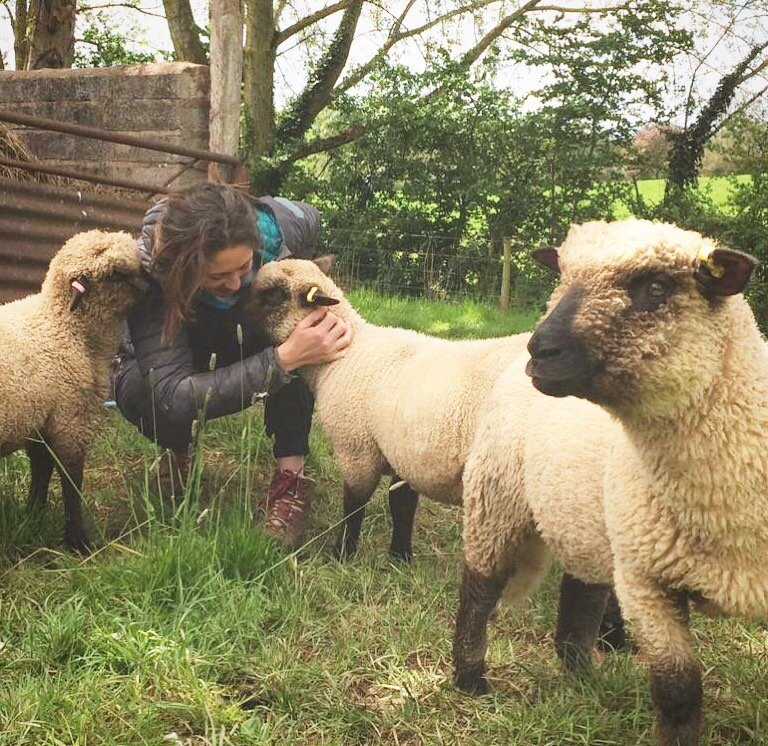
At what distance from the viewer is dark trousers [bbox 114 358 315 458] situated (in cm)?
352

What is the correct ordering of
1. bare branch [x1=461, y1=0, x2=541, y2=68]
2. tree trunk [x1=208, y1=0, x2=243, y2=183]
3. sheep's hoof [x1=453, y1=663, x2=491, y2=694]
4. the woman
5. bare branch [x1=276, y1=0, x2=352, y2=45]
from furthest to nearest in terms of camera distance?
1. bare branch [x1=461, y1=0, x2=541, y2=68]
2. bare branch [x1=276, y1=0, x2=352, y2=45]
3. tree trunk [x1=208, y1=0, x2=243, y2=183]
4. the woman
5. sheep's hoof [x1=453, y1=663, x2=491, y2=694]

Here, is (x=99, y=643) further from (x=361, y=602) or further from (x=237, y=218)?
(x=237, y=218)

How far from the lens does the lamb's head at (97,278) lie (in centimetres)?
320

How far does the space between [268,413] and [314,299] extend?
0.68 metres

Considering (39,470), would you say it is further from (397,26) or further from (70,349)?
(397,26)

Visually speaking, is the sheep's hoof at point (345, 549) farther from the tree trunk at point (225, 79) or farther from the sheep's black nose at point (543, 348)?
the tree trunk at point (225, 79)

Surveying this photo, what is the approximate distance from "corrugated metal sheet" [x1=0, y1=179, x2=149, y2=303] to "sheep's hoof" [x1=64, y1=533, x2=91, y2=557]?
2146 mm

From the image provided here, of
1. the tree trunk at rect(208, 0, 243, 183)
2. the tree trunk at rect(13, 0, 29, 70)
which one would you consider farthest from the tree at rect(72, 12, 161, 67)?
the tree trunk at rect(208, 0, 243, 183)

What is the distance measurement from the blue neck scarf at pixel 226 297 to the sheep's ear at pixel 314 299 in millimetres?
244

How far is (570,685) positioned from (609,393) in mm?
1090

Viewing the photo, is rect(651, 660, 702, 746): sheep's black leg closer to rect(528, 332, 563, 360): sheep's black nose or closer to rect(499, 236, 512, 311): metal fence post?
rect(528, 332, 563, 360): sheep's black nose

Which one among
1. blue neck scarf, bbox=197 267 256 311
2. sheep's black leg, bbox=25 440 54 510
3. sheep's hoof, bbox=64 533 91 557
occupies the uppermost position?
blue neck scarf, bbox=197 267 256 311

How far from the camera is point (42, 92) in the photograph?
6.88 metres

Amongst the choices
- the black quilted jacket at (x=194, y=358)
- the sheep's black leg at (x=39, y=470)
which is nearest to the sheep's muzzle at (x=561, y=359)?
the black quilted jacket at (x=194, y=358)
